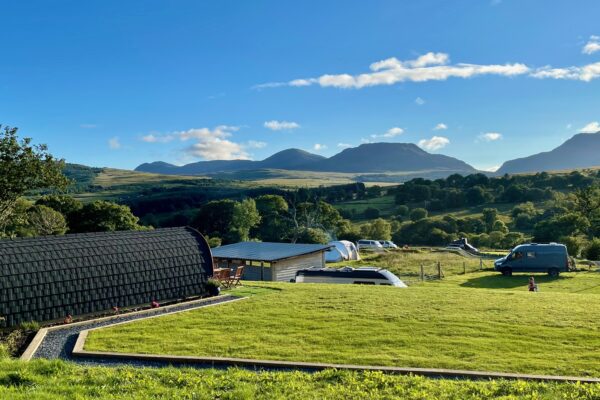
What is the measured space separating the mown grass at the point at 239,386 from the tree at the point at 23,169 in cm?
1647

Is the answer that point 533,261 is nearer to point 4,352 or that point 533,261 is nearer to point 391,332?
point 391,332

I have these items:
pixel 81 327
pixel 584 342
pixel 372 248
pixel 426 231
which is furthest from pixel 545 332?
pixel 426 231

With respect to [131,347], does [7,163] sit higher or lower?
higher

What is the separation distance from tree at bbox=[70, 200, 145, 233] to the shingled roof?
26544mm

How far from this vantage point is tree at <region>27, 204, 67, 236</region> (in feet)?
125

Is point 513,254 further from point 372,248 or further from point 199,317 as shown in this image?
point 199,317

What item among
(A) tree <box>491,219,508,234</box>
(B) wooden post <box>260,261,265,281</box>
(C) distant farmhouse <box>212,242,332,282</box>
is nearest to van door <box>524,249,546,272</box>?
(C) distant farmhouse <box>212,242,332,282</box>

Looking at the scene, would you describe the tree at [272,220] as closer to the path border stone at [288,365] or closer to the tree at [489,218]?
the tree at [489,218]

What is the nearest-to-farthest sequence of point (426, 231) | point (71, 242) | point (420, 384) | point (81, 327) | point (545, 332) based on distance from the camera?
point (420, 384) → point (545, 332) → point (81, 327) → point (71, 242) → point (426, 231)

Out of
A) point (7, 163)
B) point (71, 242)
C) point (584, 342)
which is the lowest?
point (584, 342)

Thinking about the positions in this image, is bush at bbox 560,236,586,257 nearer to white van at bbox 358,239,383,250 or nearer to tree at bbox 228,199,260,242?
white van at bbox 358,239,383,250

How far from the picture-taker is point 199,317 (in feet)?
45.9

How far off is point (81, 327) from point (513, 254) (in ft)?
98.4

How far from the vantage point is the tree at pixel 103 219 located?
Result: 4238 centimetres
